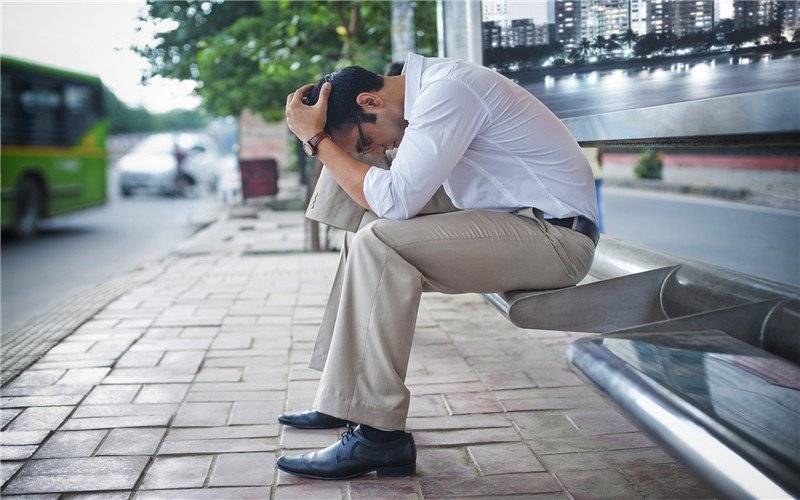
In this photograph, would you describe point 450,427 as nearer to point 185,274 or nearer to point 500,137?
point 500,137

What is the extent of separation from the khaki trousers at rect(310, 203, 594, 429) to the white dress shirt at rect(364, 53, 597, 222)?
0.09 meters

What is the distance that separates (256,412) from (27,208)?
10.8 meters

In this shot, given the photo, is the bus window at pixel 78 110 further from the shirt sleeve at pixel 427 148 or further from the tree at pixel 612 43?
the shirt sleeve at pixel 427 148

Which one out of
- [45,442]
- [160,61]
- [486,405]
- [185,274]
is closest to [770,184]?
[160,61]

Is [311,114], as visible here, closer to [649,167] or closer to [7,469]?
[7,469]

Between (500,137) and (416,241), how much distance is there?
1.52 ft

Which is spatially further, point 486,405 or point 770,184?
point 770,184

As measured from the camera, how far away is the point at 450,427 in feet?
10.5

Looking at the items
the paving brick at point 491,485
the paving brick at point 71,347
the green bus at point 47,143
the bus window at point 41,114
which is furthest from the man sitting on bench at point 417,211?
the bus window at point 41,114

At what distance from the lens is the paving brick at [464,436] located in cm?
305

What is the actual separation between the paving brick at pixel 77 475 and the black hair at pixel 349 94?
52.0 inches

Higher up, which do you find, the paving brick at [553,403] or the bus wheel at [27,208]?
the bus wheel at [27,208]

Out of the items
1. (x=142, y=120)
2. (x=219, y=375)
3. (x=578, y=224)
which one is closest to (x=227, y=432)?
(x=219, y=375)

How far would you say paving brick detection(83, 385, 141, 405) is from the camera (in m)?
3.58
